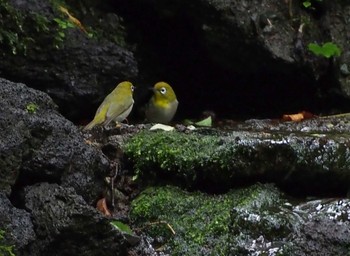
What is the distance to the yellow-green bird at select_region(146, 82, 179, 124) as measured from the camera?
8.05 m

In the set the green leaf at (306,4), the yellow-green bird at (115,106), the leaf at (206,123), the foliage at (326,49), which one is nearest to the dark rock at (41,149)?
the yellow-green bird at (115,106)

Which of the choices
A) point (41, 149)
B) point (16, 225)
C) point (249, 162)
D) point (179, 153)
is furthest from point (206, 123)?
point (16, 225)

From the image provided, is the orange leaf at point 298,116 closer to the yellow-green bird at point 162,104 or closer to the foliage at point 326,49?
the foliage at point 326,49

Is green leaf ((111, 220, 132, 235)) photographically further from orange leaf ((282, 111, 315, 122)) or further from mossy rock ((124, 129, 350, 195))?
orange leaf ((282, 111, 315, 122))

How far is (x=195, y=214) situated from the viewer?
17.3ft

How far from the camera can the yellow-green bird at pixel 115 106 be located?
7298mm

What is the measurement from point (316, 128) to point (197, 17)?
1557 millimetres

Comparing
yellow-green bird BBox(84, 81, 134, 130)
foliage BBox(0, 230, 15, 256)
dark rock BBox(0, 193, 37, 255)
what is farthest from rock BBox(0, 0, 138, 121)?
foliage BBox(0, 230, 15, 256)

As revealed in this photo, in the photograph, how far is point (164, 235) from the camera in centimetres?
521

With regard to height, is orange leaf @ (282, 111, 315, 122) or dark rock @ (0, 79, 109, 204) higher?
dark rock @ (0, 79, 109, 204)

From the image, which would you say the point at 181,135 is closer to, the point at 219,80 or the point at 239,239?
the point at 239,239

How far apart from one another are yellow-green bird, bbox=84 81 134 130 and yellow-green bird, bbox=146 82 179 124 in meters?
0.45

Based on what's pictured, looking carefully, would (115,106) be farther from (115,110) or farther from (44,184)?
(44,184)

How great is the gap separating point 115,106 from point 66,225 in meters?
2.91
